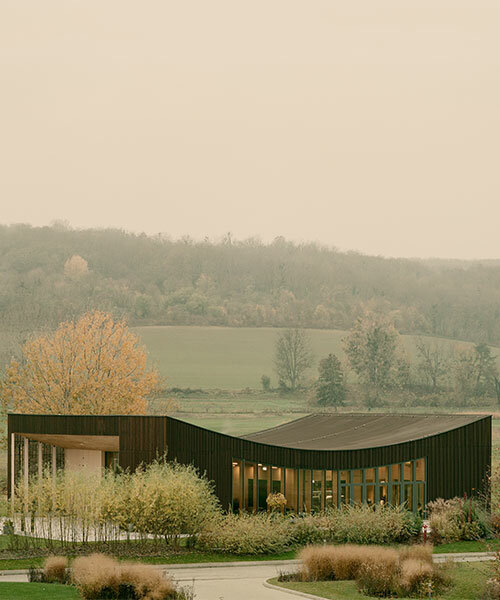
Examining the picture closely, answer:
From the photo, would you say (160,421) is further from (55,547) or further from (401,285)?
(401,285)

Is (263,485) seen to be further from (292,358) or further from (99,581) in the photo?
(292,358)

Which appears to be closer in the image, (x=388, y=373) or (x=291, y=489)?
(x=291, y=489)

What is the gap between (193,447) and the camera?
3238 cm

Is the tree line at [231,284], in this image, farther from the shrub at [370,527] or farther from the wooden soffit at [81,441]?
the shrub at [370,527]

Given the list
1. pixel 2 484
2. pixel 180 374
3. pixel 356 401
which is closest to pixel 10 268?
pixel 180 374

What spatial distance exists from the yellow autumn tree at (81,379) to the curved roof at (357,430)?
10.8 m

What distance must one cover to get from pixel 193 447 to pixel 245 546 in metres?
5.81

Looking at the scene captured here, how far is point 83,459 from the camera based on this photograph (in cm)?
3809

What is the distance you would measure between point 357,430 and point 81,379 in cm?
1777

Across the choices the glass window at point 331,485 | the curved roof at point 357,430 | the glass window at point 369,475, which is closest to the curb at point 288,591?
the glass window at point 331,485

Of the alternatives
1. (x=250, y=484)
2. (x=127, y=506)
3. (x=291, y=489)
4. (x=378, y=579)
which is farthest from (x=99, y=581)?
(x=291, y=489)

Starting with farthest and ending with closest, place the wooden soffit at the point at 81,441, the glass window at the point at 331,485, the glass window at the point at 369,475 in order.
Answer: the glass window at the point at 369,475 < the glass window at the point at 331,485 < the wooden soffit at the point at 81,441

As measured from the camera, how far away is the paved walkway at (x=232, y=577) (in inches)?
794

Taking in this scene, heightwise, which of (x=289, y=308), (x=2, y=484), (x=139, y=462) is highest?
(x=289, y=308)
